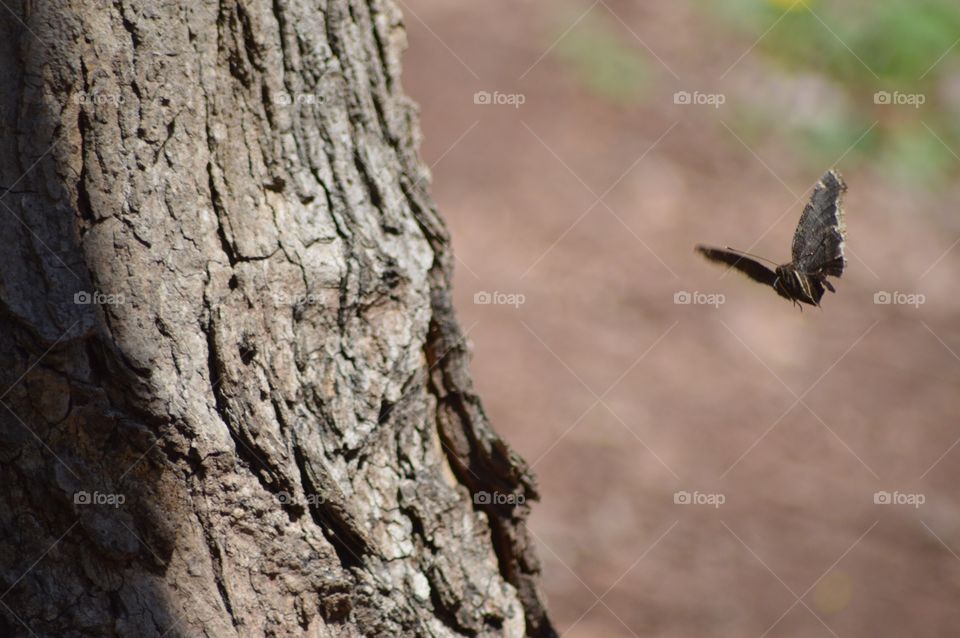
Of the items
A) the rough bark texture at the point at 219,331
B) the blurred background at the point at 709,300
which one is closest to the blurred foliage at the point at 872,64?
the blurred background at the point at 709,300

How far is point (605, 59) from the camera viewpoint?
593 centimetres

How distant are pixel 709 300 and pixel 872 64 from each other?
9.25 feet

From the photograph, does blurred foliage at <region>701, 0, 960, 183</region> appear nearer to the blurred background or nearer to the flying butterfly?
the blurred background

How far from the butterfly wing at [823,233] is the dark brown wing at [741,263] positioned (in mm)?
73

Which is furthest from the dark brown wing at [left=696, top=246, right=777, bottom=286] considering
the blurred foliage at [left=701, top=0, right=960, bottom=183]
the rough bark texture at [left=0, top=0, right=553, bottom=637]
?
the blurred foliage at [left=701, top=0, right=960, bottom=183]

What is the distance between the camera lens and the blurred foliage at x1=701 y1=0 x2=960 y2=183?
603 cm

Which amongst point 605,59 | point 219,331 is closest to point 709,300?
point 605,59

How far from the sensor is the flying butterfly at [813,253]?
5.79 feet

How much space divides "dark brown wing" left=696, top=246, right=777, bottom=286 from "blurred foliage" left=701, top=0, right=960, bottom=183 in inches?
176

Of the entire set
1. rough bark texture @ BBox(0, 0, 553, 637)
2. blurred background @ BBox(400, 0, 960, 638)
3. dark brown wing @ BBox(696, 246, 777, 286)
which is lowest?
rough bark texture @ BBox(0, 0, 553, 637)

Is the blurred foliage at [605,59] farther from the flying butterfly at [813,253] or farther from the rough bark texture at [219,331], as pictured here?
the rough bark texture at [219,331]

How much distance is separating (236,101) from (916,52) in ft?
20.9

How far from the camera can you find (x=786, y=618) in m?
3.69

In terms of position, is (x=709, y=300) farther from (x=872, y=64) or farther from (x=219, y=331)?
(x=219, y=331)
